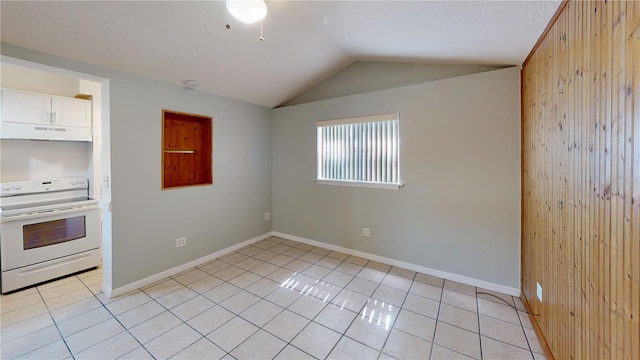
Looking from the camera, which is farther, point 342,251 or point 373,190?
point 342,251

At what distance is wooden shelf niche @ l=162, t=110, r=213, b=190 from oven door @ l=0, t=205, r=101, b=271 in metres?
1.07

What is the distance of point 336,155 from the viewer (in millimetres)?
3713

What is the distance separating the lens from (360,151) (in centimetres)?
347

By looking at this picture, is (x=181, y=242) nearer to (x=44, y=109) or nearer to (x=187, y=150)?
(x=187, y=150)

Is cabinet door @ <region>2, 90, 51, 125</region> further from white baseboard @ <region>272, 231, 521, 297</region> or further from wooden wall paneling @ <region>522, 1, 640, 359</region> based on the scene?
wooden wall paneling @ <region>522, 1, 640, 359</region>

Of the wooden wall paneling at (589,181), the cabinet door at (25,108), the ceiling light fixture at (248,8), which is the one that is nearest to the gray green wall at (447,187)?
the wooden wall paneling at (589,181)

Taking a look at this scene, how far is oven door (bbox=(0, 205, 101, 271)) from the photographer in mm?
2482

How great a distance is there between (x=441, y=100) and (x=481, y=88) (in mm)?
393

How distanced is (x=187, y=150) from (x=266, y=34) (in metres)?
1.98

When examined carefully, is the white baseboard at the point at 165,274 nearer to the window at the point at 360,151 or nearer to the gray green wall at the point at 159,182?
the gray green wall at the point at 159,182

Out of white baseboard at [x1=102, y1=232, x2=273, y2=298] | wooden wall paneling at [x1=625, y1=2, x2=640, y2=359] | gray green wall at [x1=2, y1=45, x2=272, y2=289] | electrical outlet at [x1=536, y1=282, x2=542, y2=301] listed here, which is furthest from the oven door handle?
electrical outlet at [x1=536, y1=282, x2=542, y2=301]

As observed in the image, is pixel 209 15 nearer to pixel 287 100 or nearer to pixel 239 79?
pixel 239 79

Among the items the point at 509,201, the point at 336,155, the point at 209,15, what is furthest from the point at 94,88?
the point at 509,201

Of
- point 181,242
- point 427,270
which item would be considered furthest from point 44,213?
point 427,270
